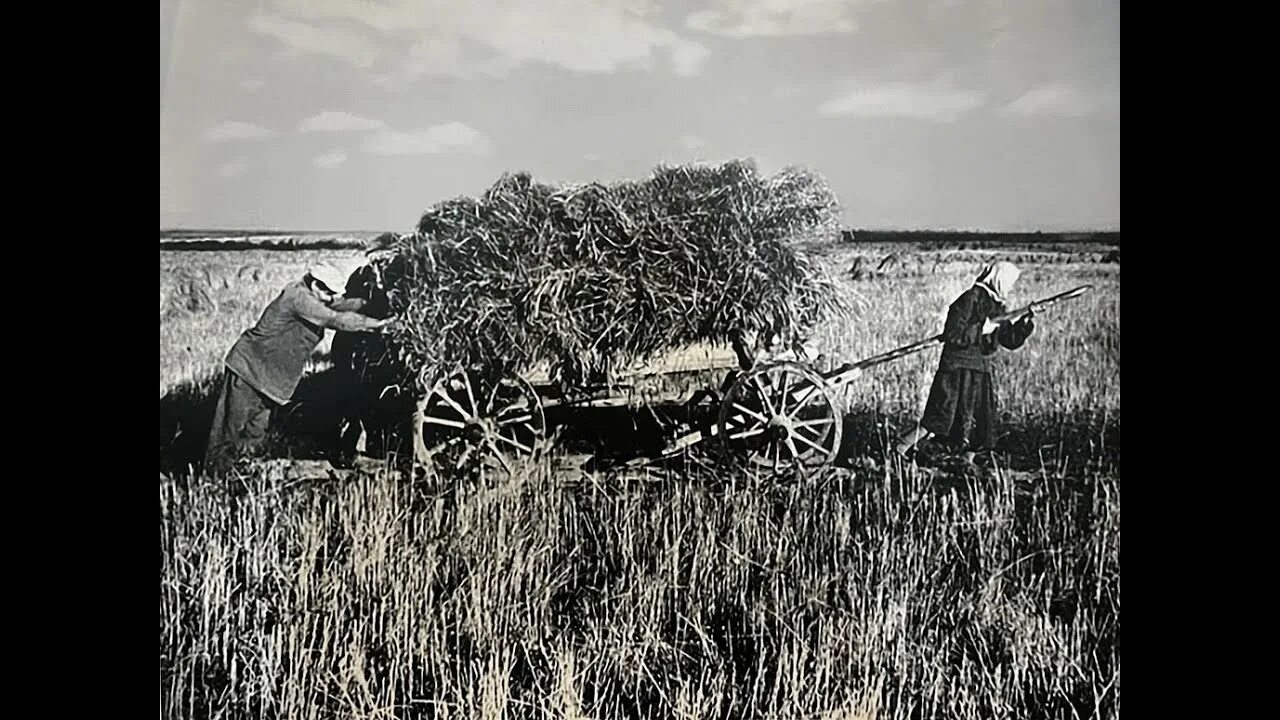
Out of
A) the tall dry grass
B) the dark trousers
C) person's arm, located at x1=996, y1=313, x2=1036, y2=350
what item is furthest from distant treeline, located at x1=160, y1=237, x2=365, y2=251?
person's arm, located at x1=996, y1=313, x2=1036, y2=350

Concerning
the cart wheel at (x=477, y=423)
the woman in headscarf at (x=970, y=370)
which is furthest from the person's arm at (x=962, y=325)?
the cart wheel at (x=477, y=423)

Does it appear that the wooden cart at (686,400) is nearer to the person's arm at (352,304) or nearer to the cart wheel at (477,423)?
the cart wheel at (477,423)

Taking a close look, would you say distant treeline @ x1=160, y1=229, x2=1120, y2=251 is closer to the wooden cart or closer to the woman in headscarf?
the woman in headscarf

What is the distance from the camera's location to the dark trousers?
116 inches

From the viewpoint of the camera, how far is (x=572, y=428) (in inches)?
115

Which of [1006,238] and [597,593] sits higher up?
[1006,238]

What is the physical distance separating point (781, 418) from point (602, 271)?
1.97 feet

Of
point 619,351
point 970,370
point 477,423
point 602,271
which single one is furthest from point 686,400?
point 970,370

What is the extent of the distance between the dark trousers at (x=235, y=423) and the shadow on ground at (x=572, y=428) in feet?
0.09

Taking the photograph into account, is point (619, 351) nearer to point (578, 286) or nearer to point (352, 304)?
point (578, 286)
